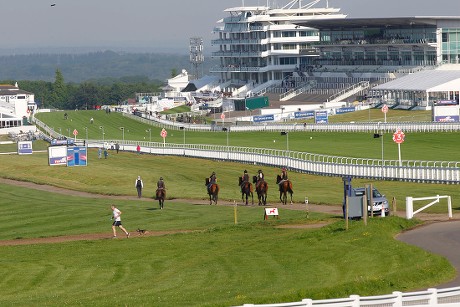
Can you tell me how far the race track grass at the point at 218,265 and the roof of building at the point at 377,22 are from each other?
117708 mm

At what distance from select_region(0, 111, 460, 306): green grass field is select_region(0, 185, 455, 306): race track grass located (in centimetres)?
4

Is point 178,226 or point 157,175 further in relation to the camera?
point 157,175

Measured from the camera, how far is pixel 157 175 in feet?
272

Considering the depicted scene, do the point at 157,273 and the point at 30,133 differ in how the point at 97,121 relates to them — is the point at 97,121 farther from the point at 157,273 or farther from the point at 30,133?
the point at 157,273

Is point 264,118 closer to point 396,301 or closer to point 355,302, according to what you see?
point 396,301

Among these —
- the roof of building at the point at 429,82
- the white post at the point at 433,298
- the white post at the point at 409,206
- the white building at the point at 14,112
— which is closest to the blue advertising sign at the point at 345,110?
the roof of building at the point at 429,82

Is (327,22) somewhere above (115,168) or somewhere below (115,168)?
above

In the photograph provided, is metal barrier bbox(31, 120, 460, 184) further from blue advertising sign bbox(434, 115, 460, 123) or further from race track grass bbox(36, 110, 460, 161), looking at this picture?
blue advertising sign bbox(434, 115, 460, 123)

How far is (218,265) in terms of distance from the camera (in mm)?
35344

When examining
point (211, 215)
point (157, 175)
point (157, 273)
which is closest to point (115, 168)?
point (157, 175)

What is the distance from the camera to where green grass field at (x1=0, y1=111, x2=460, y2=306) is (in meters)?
29.5

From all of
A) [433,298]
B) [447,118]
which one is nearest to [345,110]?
[447,118]

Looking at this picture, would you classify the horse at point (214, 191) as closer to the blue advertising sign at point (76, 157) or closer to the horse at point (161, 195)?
the horse at point (161, 195)

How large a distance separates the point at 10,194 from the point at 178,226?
903 inches
